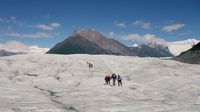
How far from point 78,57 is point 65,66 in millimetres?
14884

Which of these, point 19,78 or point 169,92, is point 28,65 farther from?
point 169,92

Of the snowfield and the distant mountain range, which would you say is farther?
the distant mountain range

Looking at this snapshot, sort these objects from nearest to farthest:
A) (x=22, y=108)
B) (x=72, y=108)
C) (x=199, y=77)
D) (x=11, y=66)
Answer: (x=22, y=108), (x=72, y=108), (x=199, y=77), (x=11, y=66)

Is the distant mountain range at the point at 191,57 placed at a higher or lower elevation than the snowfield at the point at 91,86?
higher

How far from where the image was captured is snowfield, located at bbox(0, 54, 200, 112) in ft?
165

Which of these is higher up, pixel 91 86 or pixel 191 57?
pixel 191 57

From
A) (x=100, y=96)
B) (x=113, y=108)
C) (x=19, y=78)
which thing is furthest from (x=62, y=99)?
(x=19, y=78)

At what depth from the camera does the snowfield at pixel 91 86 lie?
50322 mm

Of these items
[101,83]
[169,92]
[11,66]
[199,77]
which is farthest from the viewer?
[11,66]

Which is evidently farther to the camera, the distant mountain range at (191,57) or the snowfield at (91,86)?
the distant mountain range at (191,57)

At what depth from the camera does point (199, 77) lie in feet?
290

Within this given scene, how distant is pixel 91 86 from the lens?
248ft

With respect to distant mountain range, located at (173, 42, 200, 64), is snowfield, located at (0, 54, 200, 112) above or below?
below

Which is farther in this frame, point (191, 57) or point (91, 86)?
point (191, 57)
